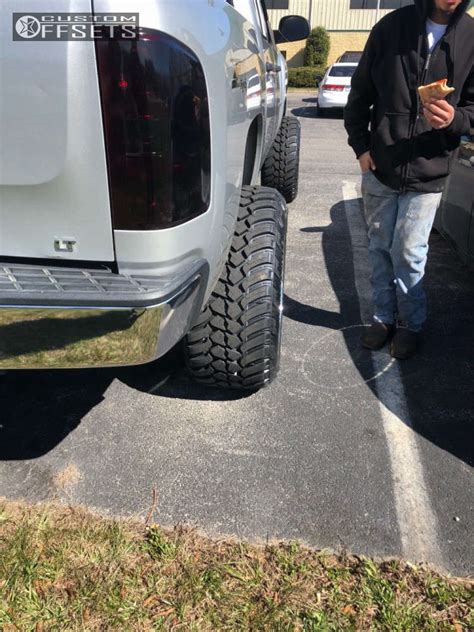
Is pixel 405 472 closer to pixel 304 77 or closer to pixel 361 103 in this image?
pixel 361 103

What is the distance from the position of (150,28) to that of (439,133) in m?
1.70

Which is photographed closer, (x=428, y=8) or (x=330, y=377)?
(x=428, y=8)

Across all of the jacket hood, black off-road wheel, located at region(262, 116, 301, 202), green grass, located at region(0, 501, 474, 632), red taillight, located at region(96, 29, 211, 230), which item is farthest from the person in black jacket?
black off-road wheel, located at region(262, 116, 301, 202)

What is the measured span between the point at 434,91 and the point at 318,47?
92.4ft

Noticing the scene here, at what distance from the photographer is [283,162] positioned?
5.65 m

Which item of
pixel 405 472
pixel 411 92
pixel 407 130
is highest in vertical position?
pixel 411 92

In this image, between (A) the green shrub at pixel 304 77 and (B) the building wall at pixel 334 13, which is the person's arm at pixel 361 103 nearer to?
(A) the green shrub at pixel 304 77

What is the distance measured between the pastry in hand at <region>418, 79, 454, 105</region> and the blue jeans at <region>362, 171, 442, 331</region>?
1.71ft

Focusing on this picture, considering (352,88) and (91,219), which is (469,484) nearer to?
(91,219)

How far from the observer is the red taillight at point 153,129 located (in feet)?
5.13

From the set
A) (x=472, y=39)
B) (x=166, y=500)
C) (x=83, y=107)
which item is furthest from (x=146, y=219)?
(x=472, y=39)

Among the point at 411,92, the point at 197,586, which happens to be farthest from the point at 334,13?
the point at 197,586

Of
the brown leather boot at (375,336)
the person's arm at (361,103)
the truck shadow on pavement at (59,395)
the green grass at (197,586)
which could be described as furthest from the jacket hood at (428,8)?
the green grass at (197,586)

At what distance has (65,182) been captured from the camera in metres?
1.69
